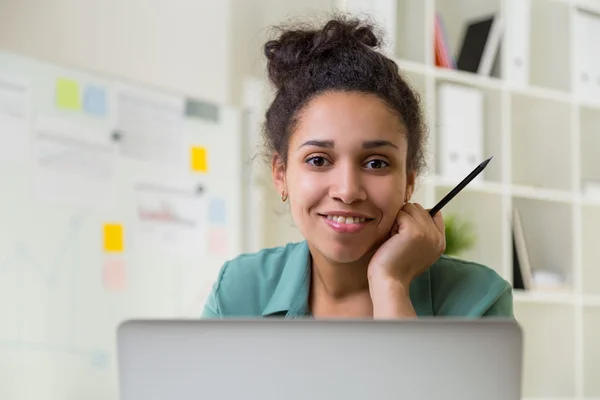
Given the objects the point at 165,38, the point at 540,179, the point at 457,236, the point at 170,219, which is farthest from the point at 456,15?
the point at 170,219

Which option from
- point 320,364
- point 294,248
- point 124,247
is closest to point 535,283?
point 124,247

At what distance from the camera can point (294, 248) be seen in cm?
154

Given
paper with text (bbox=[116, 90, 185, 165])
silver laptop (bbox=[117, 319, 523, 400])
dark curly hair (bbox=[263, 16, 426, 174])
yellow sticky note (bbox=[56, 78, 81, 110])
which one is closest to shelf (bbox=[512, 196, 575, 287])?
paper with text (bbox=[116, 90, 185, 165])

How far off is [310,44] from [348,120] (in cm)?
24

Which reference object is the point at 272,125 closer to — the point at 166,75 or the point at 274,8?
the point at 166,75

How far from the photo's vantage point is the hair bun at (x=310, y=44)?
61.0 inches

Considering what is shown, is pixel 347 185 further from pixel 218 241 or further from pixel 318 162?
pixel 218 241

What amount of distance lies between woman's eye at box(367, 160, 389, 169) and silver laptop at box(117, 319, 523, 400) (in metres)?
0.64

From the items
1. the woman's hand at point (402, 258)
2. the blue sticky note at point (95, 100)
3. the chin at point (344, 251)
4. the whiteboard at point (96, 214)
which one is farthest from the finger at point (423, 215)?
the blue sticky note at point (95, 100)

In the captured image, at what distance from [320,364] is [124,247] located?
2055 mm

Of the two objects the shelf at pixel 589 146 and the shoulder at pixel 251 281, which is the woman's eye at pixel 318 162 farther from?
the shelf at pixel 589 146

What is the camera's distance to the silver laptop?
0.76 metres

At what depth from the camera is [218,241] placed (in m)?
3.07

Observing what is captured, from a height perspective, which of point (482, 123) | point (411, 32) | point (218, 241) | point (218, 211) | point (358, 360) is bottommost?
point (358, 360)
